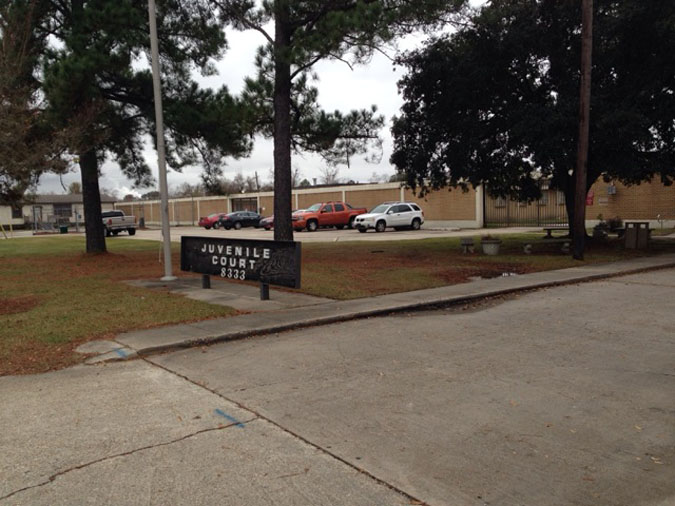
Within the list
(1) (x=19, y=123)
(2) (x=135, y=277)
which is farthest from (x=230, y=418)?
(2) (x=135, y=277)

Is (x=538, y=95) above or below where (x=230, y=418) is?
above

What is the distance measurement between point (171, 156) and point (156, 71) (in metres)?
6.15

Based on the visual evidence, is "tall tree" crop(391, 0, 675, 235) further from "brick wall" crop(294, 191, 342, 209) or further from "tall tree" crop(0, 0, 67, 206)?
"brick wall" crop(294, 191, 342, 209)

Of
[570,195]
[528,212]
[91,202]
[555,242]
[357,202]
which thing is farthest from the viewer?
[357,202]

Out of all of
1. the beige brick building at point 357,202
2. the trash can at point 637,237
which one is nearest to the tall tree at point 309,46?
the trash can at point 637,237

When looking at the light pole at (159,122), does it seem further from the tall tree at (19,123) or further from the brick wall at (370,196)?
the brick wall at (370,196)

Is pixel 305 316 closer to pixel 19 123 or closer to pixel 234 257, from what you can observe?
pixel 234 257

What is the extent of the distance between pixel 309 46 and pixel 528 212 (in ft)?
96.0

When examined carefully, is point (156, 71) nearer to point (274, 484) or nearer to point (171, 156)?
point (171, 156)

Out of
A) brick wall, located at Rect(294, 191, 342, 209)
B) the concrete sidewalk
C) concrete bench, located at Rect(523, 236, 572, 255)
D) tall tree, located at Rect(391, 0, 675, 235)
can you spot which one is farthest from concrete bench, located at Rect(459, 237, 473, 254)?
brick wall, located at Rect(294, 191, 342, 209)

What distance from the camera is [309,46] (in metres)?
13.0

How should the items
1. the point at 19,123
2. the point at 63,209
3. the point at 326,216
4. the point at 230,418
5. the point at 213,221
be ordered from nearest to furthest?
the point at 230,418
the point at 19,123
the point at 326,216
the point at 213,221
the point at 63,209

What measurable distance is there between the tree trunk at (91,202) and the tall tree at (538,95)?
408 inches

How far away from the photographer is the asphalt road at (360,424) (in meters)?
3.40
